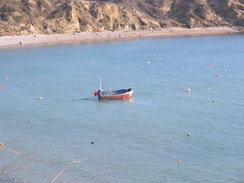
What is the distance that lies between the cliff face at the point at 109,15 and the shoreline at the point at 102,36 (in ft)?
12.0

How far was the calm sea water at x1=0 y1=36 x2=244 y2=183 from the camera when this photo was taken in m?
36.9

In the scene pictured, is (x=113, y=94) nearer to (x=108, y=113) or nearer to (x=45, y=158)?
(x=108, y=113)

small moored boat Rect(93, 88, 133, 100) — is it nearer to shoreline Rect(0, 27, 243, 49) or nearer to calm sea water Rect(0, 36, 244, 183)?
calm sea water Rect(0, 36, 244, 183)

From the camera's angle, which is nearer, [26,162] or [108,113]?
[26,162]

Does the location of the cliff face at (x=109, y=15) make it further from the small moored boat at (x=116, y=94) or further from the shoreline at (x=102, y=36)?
the small moored boat at (x=116, y=94)

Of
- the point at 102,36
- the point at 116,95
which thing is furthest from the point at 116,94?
the point at 102,36

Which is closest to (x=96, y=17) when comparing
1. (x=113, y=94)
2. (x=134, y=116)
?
(x=113, y=94)

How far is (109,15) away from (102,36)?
14524mm

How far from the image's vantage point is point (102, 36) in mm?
152750

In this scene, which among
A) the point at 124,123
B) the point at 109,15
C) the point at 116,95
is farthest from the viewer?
the point at 109,15

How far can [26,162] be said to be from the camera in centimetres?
3912

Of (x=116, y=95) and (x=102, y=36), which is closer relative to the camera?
(x=116, y=95)

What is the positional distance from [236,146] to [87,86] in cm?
3595

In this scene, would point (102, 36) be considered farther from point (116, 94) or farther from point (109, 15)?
point (116, 94)
